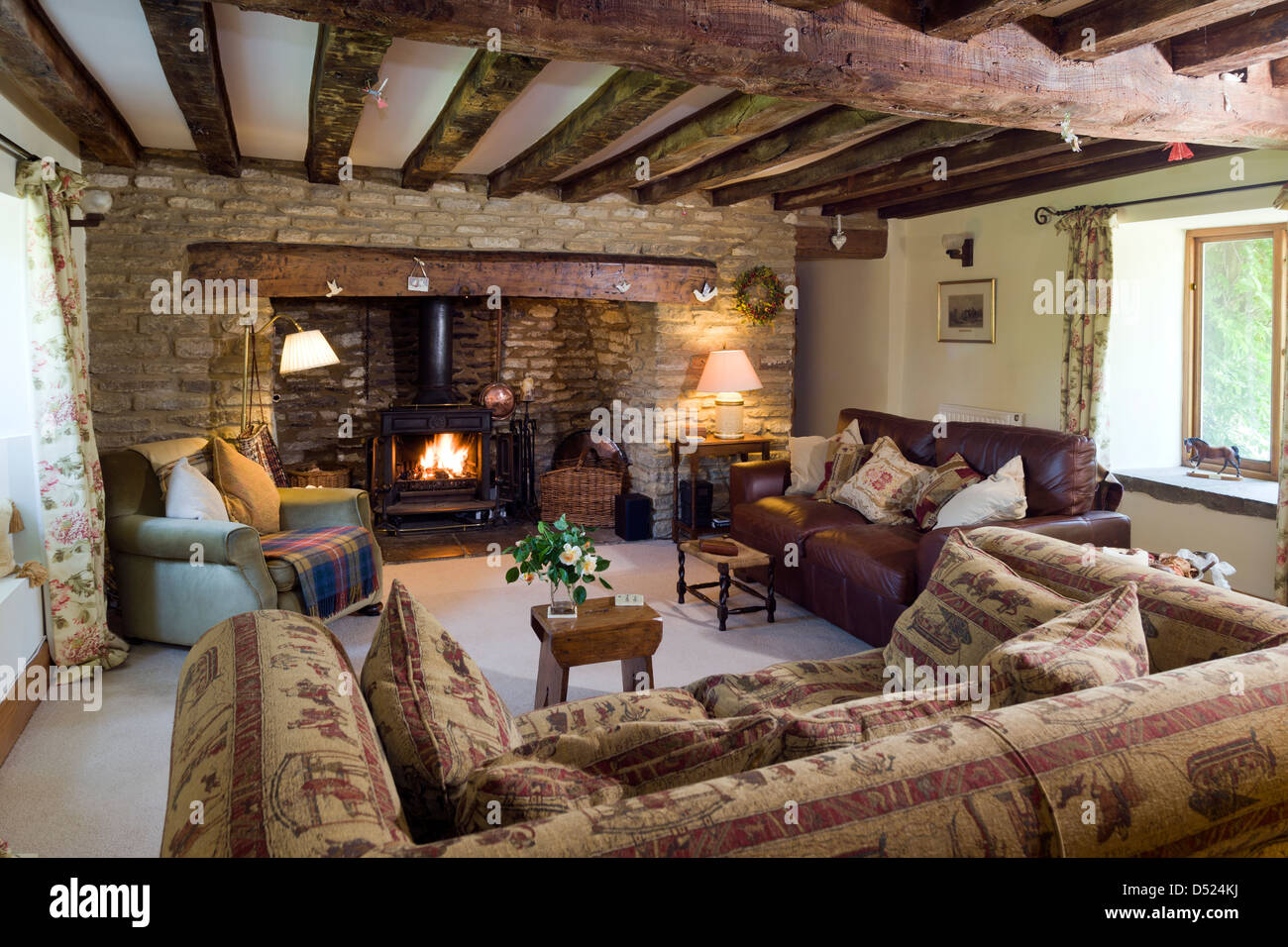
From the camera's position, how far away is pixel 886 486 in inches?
187

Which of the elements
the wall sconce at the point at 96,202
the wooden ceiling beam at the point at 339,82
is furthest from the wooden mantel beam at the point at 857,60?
the wall sconce at the point at 96,202

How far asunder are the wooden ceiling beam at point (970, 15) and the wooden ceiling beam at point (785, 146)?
79 cm

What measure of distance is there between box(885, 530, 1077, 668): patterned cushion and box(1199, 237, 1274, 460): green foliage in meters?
3.58

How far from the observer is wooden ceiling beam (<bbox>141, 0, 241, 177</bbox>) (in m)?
2.68

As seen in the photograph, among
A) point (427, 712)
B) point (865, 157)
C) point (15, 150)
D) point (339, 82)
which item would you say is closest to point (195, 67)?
point (339, 82)

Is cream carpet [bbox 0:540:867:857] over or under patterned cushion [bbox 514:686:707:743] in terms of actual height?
under


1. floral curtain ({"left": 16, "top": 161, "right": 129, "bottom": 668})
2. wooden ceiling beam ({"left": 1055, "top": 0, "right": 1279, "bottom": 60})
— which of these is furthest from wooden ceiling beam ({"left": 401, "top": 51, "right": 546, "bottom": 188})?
wooden ceiling beam ({"left": 1055, "top": 0, "right": 1279, "bottom": 60})

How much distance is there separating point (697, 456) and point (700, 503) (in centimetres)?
51

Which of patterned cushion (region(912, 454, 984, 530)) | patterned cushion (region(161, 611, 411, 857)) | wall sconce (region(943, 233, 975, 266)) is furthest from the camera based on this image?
wall sconce (region(943, 233, 975, 266))

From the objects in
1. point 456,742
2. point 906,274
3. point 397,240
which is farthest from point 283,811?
point 906,274

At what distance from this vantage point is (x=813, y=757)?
4.20ft

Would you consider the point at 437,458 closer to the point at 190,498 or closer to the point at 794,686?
the point at 190,498

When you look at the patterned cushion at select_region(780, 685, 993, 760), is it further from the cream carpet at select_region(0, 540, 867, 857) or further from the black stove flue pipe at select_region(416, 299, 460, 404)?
the black stove flue pipe at select_region(416, 299, 460, 404)

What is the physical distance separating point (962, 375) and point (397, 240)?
3942 mm
